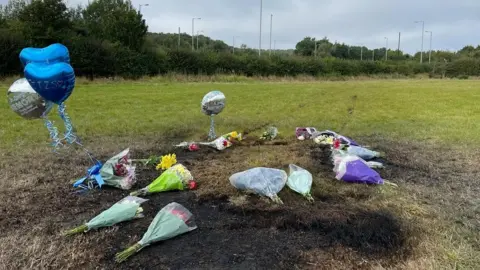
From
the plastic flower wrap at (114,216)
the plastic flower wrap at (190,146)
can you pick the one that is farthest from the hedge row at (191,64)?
the plastic flower wrap at (114,216)

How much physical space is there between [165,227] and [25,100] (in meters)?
2.83

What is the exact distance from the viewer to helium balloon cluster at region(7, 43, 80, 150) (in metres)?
4.70

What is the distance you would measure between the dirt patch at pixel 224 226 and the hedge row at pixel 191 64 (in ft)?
71.7

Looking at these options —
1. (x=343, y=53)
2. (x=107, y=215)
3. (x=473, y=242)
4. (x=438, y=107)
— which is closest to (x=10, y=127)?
(x=107, y=215)

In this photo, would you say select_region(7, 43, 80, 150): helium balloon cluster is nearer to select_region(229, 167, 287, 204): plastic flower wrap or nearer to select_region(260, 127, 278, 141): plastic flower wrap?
select_region(229, 167, 287, 204): plastic flower wrap

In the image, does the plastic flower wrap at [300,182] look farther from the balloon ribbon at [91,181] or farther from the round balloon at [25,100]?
the round balloon at [25,100]

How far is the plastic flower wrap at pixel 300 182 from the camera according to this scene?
14.9ft

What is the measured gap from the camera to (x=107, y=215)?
12.5 feet

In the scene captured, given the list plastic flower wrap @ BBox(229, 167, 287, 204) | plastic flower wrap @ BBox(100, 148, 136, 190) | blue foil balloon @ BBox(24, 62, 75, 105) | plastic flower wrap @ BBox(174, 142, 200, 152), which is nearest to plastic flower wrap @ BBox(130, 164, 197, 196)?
plastic flower wrap @ BBox(100, 148, 136, 190)

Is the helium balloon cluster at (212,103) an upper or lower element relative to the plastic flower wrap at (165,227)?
upper

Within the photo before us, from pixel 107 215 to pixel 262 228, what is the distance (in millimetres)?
1465

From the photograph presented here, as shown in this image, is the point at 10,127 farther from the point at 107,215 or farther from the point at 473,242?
the point at 473,242

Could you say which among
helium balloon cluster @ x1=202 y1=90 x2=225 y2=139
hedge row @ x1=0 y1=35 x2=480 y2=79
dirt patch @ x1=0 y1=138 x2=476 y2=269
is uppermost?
hedge row @ x1=0 y1=35 x2=480 y2=79

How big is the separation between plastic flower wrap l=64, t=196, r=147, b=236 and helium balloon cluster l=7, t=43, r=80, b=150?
1.71 meters
